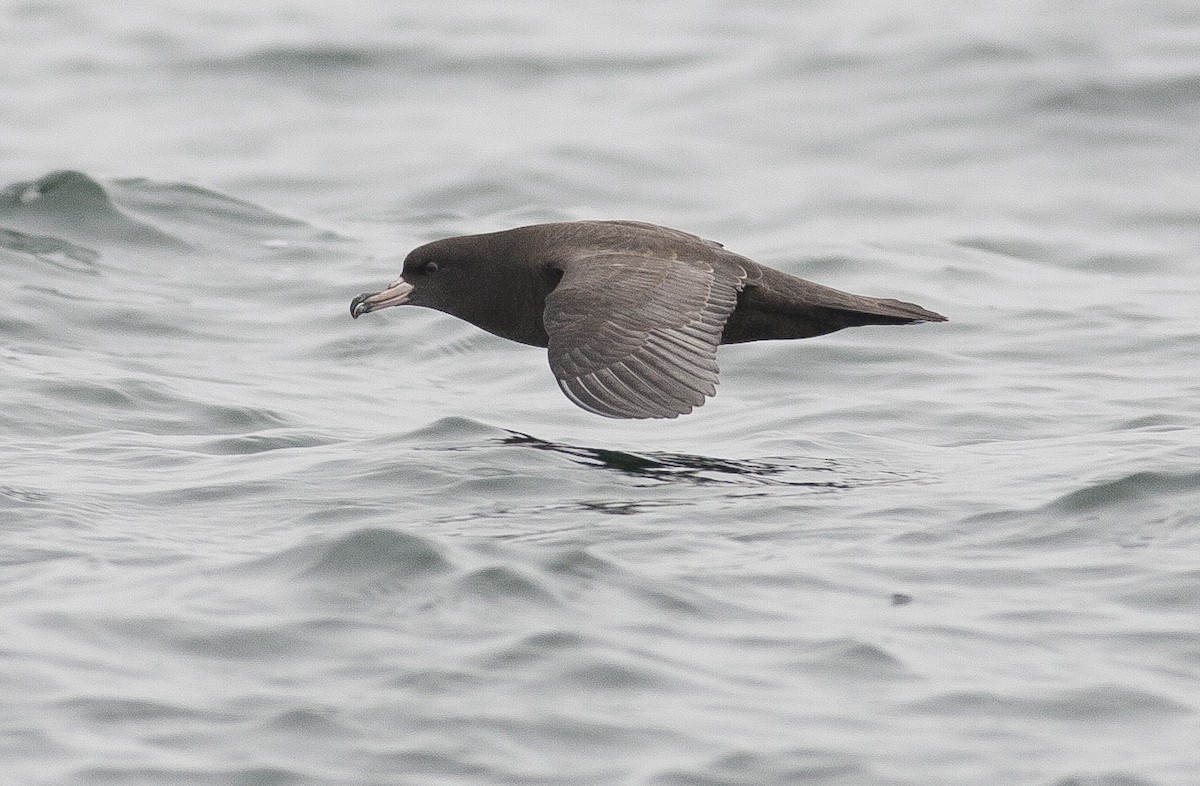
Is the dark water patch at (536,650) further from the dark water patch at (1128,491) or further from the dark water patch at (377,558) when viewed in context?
the dark water patch at (1128,491)

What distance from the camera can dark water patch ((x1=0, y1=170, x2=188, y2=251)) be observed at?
13430mm

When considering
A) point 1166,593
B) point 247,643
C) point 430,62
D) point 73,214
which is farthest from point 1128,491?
point 430,62

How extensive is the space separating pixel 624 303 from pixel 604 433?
Result: 57.0 inches

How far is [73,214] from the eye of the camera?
537 inches

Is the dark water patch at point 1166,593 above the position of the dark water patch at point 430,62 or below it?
below

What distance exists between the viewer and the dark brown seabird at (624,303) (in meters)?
7.41

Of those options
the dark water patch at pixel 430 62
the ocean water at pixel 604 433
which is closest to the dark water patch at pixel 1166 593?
the ocean water at pixel 604 433

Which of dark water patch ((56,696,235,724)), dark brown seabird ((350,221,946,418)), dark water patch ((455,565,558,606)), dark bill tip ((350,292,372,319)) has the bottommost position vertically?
dark water patch ((56,696,235,724))

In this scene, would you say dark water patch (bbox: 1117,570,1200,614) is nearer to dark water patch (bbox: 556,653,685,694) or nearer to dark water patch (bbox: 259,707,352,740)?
dark water patch (bbox: 556,653,685,694)

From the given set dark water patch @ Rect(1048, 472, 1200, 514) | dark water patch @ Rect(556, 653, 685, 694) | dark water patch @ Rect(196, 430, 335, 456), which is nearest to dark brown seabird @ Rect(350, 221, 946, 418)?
dark water patch @ Rect(196, 430, 335, 456)

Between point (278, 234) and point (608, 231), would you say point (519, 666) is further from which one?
point (278, 234)

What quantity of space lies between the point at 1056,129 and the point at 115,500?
34.8 ft

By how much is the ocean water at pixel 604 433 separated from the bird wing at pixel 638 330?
421mm

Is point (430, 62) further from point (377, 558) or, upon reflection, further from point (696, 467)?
point (377, 558)
